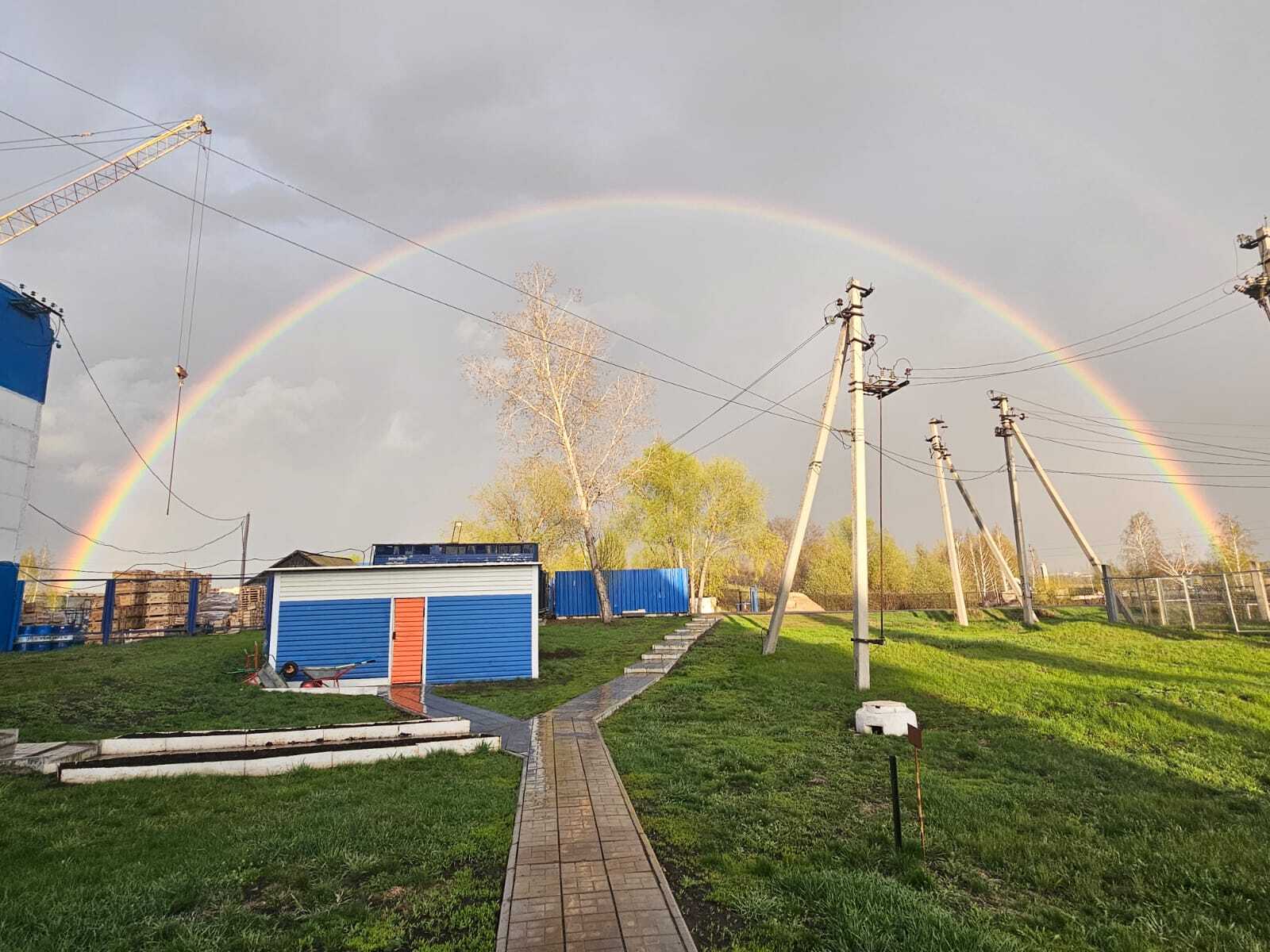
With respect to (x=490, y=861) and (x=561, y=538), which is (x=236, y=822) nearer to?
(x=490, y=861)

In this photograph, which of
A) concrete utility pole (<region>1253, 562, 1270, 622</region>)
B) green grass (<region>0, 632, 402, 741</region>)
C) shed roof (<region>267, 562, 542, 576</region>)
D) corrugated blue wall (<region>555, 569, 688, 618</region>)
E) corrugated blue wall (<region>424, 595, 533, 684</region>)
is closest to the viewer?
green grass (<region>0, 632, 402, 741</region>)

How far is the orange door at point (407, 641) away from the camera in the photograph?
18922 millimetres

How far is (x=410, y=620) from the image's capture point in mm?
19234

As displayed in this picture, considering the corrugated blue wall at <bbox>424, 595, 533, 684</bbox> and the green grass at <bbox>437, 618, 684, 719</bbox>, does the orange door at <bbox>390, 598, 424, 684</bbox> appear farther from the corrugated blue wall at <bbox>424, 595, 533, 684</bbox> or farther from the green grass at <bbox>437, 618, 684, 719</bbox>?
the green grass at <bbox>437, 618, 684, 719</bbox>

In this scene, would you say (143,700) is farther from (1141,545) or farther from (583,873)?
(1141,545)

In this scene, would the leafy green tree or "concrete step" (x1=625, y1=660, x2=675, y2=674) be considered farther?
the leafy green tree

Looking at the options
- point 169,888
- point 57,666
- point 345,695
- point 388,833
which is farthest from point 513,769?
point 57,666

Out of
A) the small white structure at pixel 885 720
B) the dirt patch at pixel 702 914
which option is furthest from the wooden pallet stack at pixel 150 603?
the dirt patch at pixel 702 914

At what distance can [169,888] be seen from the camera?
16.3 ft

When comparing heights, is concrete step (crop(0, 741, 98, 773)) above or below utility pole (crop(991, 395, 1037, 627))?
below

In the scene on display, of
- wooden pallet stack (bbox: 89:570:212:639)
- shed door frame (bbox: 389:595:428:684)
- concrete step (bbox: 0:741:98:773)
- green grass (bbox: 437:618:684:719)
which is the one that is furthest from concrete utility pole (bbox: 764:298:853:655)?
wooden pallet stack (bbox: 89:570:212:639)

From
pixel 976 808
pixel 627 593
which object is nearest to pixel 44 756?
pixel 976 808

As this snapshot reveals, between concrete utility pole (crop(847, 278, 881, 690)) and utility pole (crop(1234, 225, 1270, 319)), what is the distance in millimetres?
10149

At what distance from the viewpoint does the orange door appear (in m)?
18.9
